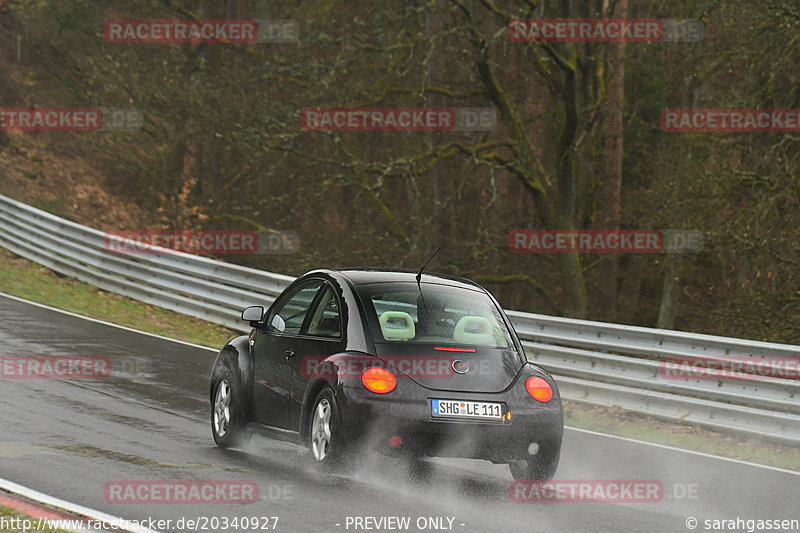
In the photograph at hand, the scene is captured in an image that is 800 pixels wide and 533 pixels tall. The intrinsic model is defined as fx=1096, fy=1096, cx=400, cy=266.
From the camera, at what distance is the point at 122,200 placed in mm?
29516

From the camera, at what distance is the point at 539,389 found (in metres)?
7.71

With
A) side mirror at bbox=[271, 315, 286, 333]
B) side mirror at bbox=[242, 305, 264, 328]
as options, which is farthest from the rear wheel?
side mirror at bbox=[242, 305, 264, 328]

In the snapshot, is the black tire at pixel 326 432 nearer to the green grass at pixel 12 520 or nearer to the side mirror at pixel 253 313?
the side mirror at pixel 253 313

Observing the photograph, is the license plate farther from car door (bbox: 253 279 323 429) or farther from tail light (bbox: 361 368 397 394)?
car door (bbox: 253 279 323 429)

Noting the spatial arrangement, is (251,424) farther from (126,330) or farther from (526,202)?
(526,202)

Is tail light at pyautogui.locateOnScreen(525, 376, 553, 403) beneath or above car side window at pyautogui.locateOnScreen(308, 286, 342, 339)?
beneath

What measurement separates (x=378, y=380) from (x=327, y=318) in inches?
37.4

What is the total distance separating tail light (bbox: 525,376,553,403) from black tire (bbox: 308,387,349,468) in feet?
4.48

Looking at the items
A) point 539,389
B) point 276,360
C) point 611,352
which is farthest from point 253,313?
point 611,352

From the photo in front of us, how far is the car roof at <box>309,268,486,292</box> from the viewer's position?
A: 324 inches

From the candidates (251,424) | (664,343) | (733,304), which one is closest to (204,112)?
(733,304)

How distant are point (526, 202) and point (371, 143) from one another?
232 inches

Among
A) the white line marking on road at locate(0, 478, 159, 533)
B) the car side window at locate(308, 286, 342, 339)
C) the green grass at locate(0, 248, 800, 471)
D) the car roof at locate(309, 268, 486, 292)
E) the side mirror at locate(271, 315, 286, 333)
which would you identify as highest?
the car roof at locate(309, 268, 486, 292)

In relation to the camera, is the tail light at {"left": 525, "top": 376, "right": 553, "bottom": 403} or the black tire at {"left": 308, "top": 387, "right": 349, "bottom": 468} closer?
the black tire at {"left": 308, "top": 387, "right": 349, "bottom": 468}
